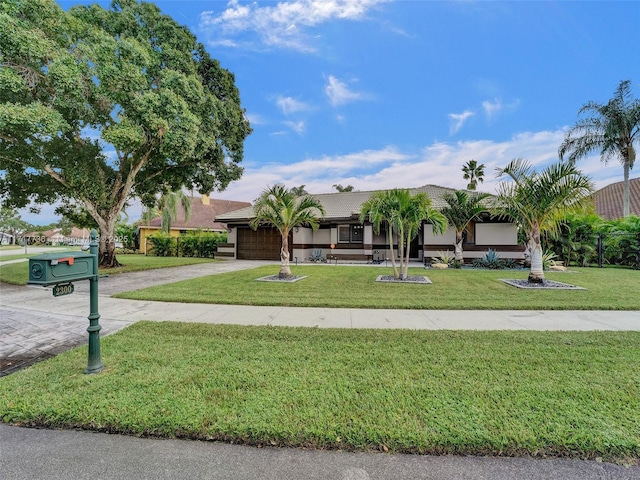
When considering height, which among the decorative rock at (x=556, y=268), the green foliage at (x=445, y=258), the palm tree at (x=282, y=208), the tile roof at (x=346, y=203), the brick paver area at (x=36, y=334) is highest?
the tile roof at (x=346, y=203)

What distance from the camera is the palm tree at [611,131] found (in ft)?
62.6

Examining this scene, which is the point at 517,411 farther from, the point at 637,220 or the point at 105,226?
the point at 637,220

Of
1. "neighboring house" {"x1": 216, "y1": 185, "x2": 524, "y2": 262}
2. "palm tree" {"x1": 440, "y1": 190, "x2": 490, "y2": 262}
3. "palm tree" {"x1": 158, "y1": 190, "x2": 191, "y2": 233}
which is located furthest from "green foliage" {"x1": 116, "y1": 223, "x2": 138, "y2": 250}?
"palm tree" {"x1": 440, "y1": 190, "x2": 490, "y2": 262}

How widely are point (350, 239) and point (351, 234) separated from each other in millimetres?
329

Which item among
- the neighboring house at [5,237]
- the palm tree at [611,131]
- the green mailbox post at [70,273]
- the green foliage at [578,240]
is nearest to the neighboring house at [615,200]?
the palm tree at [611,131]

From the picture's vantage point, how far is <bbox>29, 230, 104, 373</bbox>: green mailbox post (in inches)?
114

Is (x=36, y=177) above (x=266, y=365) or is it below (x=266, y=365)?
above

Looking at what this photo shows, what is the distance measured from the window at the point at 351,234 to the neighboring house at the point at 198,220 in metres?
A: 12.8

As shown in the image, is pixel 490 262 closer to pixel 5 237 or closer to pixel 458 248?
pixel 458 248

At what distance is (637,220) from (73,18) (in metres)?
28.1

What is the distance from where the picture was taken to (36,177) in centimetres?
1405

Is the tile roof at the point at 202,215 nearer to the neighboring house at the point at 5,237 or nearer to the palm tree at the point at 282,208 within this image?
the neighboring house at the point at 5,237

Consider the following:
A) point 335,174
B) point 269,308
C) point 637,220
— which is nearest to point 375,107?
point 335,174

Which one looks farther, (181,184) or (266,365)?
(181,184)
